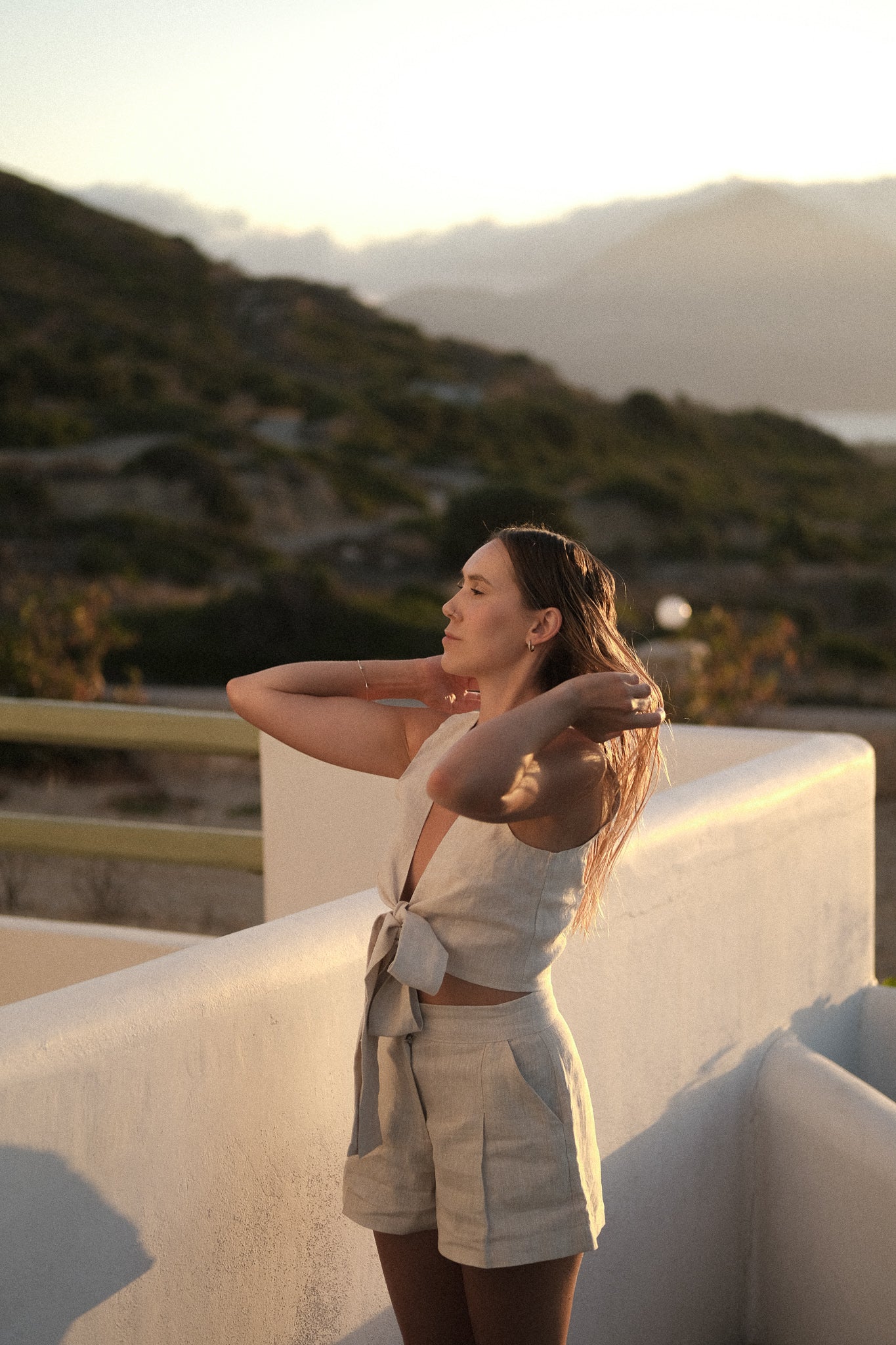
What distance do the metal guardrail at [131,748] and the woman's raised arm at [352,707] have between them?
1.94m

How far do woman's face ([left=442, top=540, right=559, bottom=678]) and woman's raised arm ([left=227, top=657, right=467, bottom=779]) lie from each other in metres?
0.16

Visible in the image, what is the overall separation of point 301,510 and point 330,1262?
28580mm

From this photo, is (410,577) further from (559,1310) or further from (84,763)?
(559,1310)

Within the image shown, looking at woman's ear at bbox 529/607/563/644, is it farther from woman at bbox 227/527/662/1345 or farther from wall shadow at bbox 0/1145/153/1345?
wall shadow at bbox 0/1145/153/1345

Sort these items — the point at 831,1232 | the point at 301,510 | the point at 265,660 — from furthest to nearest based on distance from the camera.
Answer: the point at 301,510 → the point at 265,660 → the point at 831,1232

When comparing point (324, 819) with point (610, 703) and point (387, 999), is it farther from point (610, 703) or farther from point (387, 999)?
point (610, 703)

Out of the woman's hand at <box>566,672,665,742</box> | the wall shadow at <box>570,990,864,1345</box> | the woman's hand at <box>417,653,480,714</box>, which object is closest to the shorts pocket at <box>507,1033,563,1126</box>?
the woman's hand at <box>566,672,665,742</box>

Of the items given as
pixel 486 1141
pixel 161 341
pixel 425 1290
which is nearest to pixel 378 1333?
pixel 425 1290

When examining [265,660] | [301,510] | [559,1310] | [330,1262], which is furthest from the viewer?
[301,510]

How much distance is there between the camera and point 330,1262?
190cm

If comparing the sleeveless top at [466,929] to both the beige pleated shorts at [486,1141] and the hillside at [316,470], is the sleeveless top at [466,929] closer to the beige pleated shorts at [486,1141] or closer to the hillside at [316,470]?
the beige pleated shorts at [486,1141]

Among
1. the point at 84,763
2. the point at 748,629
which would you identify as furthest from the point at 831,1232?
the point at 748,629

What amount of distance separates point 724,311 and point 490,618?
4098cm

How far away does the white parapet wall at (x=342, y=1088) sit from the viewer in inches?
61.6
